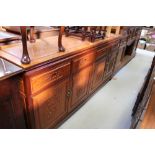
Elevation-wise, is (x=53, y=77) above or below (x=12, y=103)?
above

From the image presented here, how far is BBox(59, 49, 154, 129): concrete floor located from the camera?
1.88 m

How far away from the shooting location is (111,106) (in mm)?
2238

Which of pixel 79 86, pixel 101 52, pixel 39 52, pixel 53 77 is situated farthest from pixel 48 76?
pixel 101 52

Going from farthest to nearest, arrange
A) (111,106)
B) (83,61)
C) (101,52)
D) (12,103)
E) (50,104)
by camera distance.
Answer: (111,106) < (101,52) < (83,61) < (50,104) < (12,103)

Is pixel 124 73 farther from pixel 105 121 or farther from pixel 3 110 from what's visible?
pixel 3 110

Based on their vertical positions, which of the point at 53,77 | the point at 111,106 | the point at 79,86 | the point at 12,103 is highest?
the point at 53,77

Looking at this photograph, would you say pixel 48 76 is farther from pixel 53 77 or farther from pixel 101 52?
pixel 101 52

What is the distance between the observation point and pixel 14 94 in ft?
3.52

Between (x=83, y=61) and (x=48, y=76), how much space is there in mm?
578

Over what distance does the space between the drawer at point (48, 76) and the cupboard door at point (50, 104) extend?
7 centimetres
